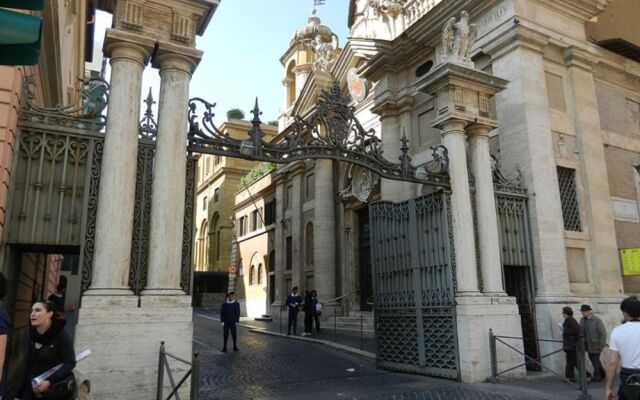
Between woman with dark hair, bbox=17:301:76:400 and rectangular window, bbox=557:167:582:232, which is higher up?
rectangular window, bbox=557:167:582:232

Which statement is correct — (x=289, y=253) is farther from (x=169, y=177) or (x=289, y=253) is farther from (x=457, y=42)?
(x=169, y=177)

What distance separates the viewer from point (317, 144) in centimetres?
955

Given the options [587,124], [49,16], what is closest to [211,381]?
[49,16]

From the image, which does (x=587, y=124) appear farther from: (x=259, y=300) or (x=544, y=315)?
(x=259, y=300)

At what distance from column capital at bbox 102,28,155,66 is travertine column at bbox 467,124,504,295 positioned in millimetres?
6654

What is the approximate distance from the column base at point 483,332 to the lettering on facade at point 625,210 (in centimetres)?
543

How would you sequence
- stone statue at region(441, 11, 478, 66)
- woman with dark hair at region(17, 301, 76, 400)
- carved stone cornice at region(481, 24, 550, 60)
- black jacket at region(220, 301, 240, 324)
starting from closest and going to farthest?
1. woman with dark hair at region(17, 301, 76, 400)
2. stone statue at region(441, 11, 478, 66)
3. carved stone cornice at region(481, 24, 550, 60)
4. black jacket at region(220, 301, 240, 324)

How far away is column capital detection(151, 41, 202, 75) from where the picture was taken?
25.3ft

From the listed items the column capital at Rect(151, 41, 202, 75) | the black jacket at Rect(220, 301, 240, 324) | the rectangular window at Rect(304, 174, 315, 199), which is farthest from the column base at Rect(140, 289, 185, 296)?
the rectangular window at Rect(304, 174, 315, 199)

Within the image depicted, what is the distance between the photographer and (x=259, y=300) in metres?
32.2

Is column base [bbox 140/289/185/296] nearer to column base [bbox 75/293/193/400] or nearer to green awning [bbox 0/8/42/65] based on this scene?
column base [bbox 75/293/193/400]

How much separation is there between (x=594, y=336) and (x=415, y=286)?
3.54 metres

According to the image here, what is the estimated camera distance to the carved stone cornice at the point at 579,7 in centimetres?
1379

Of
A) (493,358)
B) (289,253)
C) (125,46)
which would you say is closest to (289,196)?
(289,253)
